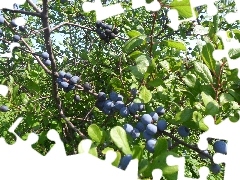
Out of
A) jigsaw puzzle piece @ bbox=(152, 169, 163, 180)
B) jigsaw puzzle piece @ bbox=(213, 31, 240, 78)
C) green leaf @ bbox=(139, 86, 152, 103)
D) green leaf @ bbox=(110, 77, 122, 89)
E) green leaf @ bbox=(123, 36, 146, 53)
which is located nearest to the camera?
jigsaw puzzle piece @ bbox=(152, 169, 163, 180)

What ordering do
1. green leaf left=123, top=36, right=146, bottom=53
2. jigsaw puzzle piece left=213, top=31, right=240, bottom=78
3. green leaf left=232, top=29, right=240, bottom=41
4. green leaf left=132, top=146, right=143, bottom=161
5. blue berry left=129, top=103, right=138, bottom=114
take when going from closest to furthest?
green leaf left=132, top=146, right=143, bottom=161 < jigsaw puzzle piece left=213, top=31, right=240, bottom=78 < green leaf left=232, top=29, right=240, bottom=41 < green leaf left=123, top=36, right=146, bottom=53 < blue berry left=129, top=103, right=138, bottom=114

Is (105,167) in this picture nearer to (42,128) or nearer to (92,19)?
(42,128)

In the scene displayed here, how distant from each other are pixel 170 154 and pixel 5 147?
34.2 inches

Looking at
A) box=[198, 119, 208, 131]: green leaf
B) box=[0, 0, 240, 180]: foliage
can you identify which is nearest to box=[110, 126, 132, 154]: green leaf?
box=[0, 0, 240, 180]: foliage

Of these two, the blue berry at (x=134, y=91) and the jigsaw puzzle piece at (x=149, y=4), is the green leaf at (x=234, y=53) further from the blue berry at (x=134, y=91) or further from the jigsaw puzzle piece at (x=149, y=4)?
the blue berry at (x=134, y=91)

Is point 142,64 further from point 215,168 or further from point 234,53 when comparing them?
point 215,168

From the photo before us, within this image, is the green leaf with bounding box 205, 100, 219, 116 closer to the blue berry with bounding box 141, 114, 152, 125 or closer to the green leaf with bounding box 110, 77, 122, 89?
the blue berry with bounding box 141, 114, 152, 125

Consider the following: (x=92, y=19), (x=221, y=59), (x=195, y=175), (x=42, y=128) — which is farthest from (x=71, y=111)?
(x=221, y=59)

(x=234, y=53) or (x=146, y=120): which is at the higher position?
(x=234, y=53)

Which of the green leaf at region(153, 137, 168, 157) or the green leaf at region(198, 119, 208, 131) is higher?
the green leaf at region(198, 119, 208, 131)

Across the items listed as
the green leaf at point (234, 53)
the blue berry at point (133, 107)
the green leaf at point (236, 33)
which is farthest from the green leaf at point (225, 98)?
the blue berry at point (133, 107)

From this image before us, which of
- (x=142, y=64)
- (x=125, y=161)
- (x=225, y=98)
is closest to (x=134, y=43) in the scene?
(x=142, y=64)

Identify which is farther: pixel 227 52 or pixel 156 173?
pixel 227 52

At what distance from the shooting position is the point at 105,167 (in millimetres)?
1152
